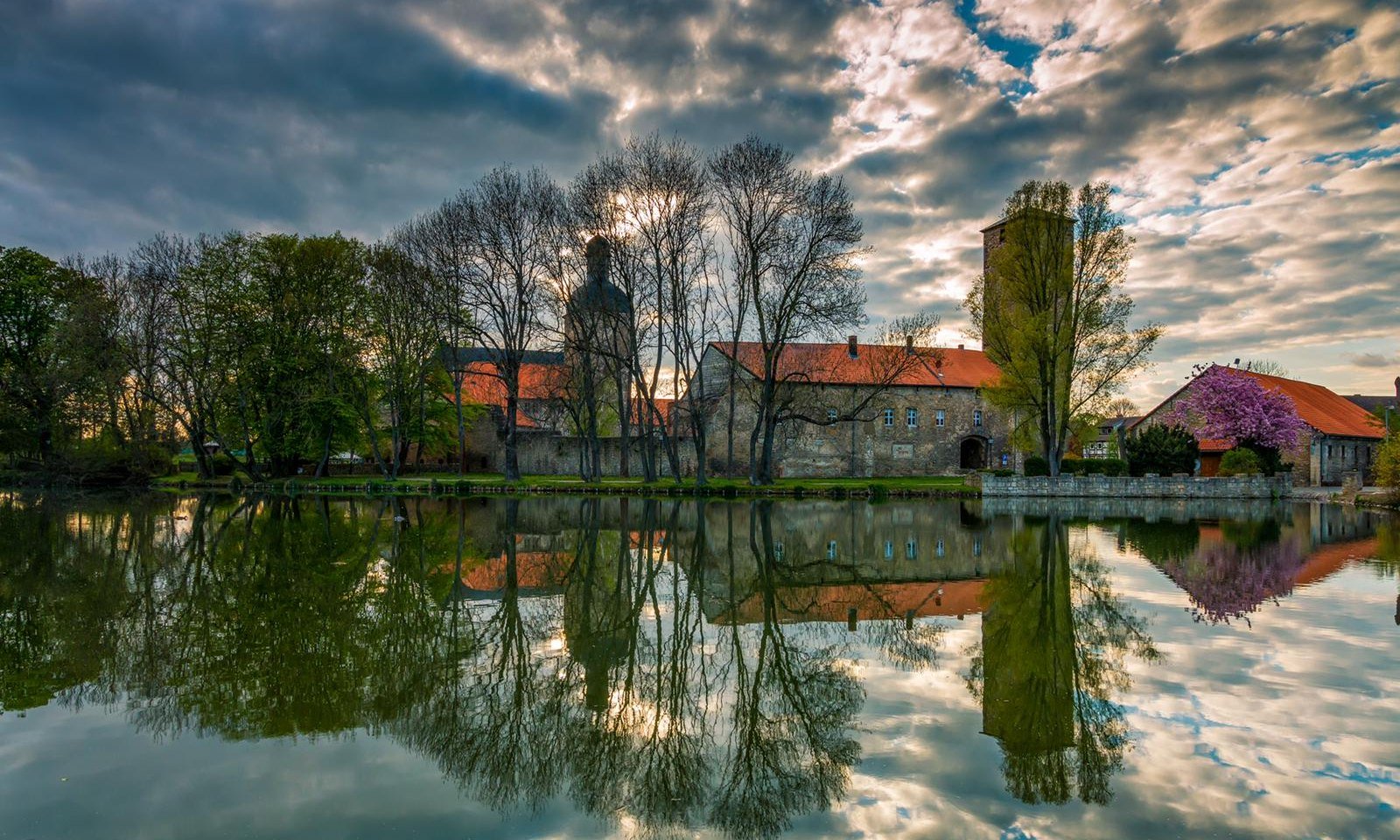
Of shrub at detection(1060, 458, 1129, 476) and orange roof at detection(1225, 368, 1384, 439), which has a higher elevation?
orange roof at detection(1225, 368, 1384, 439)

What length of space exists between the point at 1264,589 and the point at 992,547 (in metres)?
5.28

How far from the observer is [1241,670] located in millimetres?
7023

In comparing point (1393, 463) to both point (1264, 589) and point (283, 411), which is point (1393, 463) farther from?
point (283, 411)

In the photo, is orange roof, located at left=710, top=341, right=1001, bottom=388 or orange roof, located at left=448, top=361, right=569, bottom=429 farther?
orange roof, located at left=448, top=361, right=569, bottom=429

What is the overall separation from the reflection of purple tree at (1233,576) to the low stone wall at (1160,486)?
765 inches

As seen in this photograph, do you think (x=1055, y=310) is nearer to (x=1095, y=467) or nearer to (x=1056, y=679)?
(x=1095, y=467)

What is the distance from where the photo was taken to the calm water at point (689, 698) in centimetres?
430

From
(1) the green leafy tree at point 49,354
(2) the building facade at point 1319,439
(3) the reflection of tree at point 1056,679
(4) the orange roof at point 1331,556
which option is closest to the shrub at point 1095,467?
(2) the building facade at point 1319,439

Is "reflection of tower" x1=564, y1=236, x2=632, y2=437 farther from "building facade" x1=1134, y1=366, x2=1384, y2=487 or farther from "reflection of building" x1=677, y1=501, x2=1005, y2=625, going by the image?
"building facade" x1=1134, y1=366, x2=1384, y2=487

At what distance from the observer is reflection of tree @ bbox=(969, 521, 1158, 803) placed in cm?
484

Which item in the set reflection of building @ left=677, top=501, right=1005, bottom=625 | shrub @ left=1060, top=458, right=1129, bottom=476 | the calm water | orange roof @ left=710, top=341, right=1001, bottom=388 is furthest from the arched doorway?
the calm water

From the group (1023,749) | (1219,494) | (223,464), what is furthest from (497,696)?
(223,464)

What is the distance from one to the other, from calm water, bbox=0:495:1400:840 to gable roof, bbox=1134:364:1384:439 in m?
39.0

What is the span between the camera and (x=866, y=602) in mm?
10312
